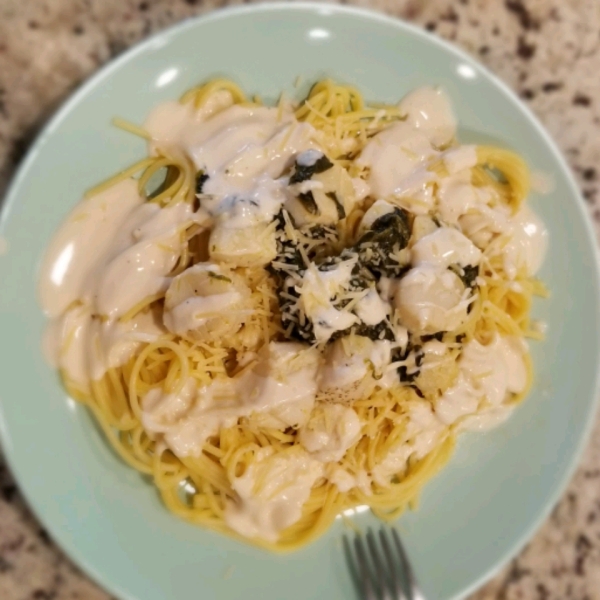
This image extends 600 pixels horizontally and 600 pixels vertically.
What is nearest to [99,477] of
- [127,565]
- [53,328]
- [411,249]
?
[127,565]

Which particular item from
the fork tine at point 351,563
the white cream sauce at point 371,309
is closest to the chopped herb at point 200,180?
the white cream sauce at point 371,309

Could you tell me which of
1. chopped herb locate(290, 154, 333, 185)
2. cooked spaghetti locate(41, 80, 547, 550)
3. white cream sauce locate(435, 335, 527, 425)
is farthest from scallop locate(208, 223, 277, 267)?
white cream sauce locate(435, 335, 527, 425)

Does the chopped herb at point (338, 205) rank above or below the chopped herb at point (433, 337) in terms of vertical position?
above

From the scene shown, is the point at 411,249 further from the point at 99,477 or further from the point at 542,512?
the point at 99,477

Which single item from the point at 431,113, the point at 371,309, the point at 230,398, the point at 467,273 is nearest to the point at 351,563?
the point at 230,398

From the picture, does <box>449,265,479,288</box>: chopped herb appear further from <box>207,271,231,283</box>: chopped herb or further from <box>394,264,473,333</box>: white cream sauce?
<box>207,271,231,283</box>: chopped herb

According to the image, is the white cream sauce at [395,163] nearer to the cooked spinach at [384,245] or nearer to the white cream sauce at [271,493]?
the cooked spinach at [384,245]

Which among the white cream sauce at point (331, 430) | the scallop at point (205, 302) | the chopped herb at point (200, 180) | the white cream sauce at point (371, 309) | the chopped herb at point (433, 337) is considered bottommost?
the white cream sauce at point (331, 430)
